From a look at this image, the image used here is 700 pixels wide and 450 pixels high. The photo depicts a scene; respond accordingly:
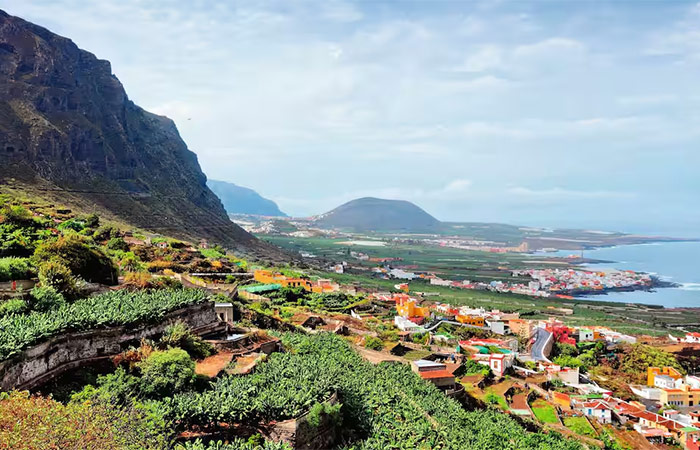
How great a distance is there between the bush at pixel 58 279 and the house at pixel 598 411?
2508 cm

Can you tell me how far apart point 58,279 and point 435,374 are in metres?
16.2

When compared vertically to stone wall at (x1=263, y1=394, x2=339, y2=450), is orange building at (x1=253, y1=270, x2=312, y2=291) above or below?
below

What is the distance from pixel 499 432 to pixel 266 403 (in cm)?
1087

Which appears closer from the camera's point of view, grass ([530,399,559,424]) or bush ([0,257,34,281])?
bush ([0,257,34,281])

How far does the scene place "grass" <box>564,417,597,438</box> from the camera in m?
24.3

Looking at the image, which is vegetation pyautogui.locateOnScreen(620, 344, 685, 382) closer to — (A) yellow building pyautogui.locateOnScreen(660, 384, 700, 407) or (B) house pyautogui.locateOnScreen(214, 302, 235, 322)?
(A) yellow building pyautogui.locateOnScreen(660, 384, 700, 407)

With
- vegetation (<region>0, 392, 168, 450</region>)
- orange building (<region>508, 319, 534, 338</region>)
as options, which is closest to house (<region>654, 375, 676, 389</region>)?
orange building (<region>508, 319, 534, 338</region>)

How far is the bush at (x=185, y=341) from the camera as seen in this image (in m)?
13.9

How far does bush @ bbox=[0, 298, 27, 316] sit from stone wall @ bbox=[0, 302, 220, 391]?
179cm

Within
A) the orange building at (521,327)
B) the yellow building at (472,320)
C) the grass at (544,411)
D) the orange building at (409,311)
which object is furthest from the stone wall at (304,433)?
the orange building at (521,327)

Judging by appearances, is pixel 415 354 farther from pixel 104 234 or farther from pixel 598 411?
pixel 104 234

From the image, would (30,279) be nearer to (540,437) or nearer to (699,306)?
(540,437)

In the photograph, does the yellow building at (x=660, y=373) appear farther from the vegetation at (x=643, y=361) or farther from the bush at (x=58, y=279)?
the bush at (x=58, y=279)

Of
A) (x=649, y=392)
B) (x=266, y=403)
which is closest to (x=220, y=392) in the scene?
(x=266, y=403)
